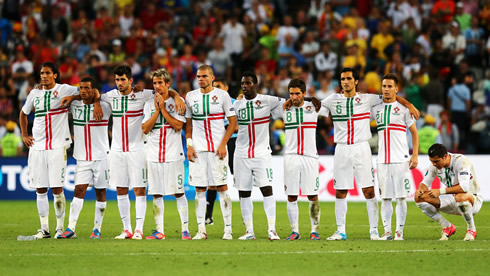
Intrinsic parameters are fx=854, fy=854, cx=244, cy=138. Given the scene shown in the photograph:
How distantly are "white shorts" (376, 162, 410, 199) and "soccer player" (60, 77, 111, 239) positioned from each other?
4.09m

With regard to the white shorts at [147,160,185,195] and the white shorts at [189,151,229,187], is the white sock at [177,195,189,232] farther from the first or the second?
the white shorts at [189,151,229,187]

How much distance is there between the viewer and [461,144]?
72.3ft

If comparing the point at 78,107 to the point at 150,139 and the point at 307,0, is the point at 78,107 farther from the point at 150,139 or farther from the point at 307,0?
the point at 307,0

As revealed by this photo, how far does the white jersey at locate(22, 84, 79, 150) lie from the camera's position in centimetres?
1272

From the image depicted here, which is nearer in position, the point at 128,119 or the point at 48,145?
the point at 128,119

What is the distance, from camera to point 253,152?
12.4 metres

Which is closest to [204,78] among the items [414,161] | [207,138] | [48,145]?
[207,138]

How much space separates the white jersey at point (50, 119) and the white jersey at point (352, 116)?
3912mm

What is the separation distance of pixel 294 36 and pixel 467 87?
5283 millimetres

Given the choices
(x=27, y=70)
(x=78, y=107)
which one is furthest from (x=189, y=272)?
(x=27, y=70)

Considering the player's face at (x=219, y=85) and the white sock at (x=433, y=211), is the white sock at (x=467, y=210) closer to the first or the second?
the white sock at (x=433, y=211)

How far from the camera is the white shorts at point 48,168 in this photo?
1265 centimetres

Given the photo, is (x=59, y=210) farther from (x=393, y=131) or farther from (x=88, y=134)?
(x=393, y=131)

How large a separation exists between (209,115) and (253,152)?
0.83m
